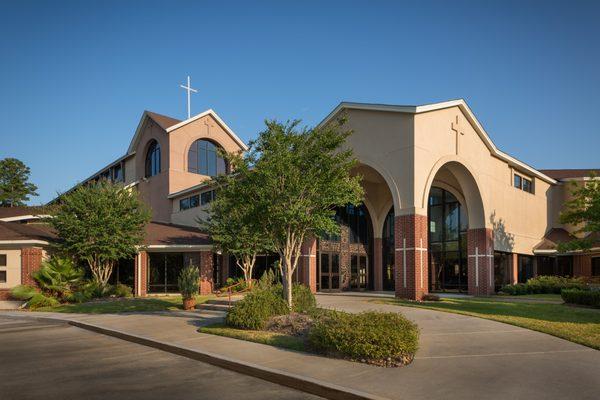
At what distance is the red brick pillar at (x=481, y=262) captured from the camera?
88.9ft

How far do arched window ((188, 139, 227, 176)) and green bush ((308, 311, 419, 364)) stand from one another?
104 feet

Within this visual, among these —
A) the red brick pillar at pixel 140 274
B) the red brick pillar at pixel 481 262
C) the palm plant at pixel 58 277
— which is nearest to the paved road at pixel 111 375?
the palm plant at pixel 58 277

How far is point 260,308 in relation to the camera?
14.0 meters

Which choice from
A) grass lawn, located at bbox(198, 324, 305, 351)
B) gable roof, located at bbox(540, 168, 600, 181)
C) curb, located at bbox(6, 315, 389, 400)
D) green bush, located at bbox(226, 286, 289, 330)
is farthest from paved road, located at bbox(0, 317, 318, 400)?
gable roof, located at bbox(540, 168, 600, 181)

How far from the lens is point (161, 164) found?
40.9 meters

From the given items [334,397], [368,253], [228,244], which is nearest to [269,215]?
[334,397]

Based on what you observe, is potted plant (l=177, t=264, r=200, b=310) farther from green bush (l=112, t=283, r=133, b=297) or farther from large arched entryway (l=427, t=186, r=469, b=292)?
large arched entryway (l=427, t=186, r=469, b=292)

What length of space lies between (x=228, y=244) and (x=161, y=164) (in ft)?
54.2

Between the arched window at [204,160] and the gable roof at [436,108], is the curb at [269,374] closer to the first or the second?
the gable roof at [436,108]

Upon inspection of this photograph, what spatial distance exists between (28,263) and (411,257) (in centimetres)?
1926

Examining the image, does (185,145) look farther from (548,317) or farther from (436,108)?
(548,317)

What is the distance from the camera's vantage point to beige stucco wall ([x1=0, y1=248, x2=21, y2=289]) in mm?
25375

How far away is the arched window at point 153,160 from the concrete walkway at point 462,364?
95.7 feet

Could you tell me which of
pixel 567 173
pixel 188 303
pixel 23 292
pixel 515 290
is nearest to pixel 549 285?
pixel 515 290
